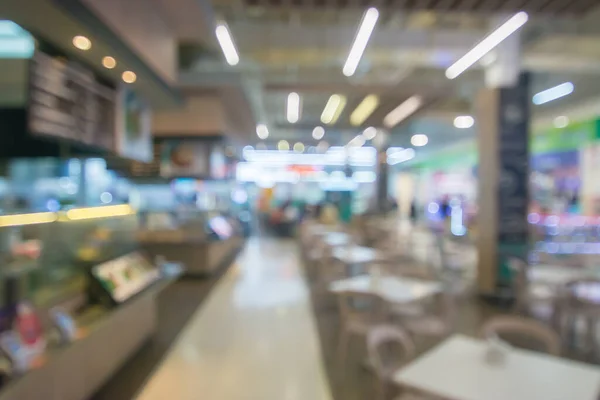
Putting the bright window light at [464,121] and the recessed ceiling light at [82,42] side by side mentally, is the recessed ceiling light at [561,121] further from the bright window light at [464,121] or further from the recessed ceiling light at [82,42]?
the recessed ceiling light at [82,42]

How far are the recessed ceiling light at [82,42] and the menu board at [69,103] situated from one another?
0.62 ft

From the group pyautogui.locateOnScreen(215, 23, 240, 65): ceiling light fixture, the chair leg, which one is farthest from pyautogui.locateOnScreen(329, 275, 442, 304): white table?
pyautogui.locateOnScreen(215, 23, 240, 65): ceiling light fixture

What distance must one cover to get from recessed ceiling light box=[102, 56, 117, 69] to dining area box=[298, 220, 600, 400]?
2.91m

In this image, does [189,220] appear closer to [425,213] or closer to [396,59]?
[396,59]

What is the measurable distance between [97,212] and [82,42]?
1505 mm

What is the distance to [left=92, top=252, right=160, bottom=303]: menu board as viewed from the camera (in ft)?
12.2

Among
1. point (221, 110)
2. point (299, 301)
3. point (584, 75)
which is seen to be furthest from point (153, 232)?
point (584, 75)

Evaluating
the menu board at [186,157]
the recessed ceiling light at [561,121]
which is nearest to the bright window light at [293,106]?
the menu board at [186,157]

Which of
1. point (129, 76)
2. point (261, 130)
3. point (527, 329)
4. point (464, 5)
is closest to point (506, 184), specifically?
point (464, 5)

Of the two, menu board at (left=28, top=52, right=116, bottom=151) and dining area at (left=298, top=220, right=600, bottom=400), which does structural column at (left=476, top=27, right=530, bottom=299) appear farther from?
menu board at (left=28, top=52, right=116, bottom=151)

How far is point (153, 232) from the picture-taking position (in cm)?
870

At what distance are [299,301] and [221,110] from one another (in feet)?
13.2

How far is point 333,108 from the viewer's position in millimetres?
11719

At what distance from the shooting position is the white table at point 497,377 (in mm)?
2184
